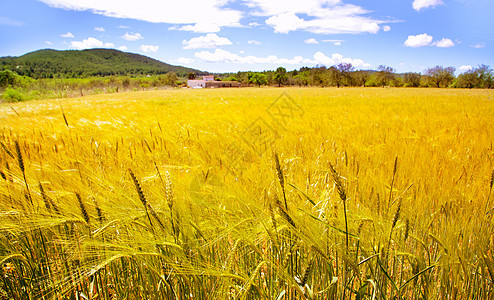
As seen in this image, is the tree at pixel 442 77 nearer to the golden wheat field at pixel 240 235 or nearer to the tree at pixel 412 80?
the tree at pixel 412 80

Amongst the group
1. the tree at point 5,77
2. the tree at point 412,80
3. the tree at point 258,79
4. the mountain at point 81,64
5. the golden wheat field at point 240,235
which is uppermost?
the mountain at point 81,64

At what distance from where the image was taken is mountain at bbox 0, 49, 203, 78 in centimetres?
8222

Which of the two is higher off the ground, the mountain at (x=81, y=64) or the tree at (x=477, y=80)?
the mountain at (x=81, y=64)

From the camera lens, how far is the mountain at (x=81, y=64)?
8222 cm

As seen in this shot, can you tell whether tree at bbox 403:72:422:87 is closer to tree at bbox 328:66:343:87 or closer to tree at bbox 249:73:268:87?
tree at bbox 328:66:343:87

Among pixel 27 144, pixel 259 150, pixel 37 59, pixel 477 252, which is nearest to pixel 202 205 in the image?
pixel 477 252

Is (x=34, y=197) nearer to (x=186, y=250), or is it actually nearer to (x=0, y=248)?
(x=0, y=248)

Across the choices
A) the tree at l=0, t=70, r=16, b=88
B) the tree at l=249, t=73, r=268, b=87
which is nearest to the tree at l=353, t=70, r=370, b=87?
the tree at l=249, t=73, r=268, b=87

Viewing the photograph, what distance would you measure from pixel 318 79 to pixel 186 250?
73970 millimetres

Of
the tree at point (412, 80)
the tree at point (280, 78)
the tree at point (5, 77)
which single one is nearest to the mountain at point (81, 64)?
the tree at point (5, 77)

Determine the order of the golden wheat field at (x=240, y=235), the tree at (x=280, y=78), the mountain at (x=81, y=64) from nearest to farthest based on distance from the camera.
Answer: the golden wheat field at (x=240, y=235), the mountain at (x=81, y=64), the tree at (x=280, y=78)

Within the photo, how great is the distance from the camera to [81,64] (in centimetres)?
10750

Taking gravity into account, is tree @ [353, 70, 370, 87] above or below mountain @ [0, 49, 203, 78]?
below

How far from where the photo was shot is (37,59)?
3762 inches
